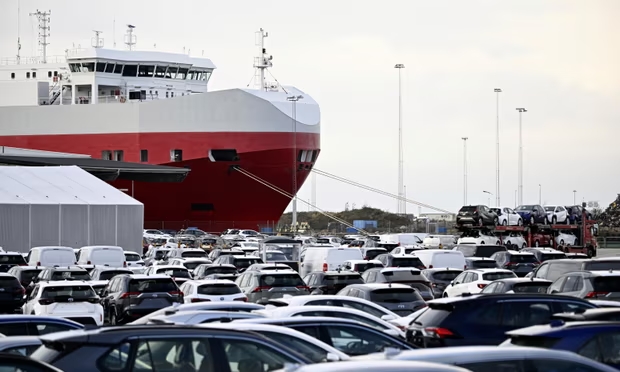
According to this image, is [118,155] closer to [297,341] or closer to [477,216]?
[477,216]

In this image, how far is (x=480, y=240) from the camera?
44875 millimetres

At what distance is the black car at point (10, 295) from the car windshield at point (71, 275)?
2.86m

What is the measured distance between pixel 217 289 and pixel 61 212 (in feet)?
70.6

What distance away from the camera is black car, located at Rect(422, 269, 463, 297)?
27203mm

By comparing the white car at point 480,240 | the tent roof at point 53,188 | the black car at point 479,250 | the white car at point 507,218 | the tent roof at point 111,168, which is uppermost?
the tent roof at point 111,168

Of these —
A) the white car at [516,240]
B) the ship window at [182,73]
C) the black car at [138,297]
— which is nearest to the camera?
the black car at [138,297]

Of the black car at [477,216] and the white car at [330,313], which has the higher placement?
the black car at [477,216]

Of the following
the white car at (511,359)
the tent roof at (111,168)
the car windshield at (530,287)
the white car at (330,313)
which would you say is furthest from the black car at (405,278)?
the tent roof at (111,168)

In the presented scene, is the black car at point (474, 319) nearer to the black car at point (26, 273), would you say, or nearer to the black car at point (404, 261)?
the black car at point (404, 261)

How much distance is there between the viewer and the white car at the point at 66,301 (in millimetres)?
19328

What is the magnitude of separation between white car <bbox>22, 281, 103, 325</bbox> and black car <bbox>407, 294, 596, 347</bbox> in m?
7.99


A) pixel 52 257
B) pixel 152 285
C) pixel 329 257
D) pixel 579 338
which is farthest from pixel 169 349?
pixel 52 257

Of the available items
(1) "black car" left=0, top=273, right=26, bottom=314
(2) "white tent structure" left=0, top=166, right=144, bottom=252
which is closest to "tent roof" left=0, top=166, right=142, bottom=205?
(2) "white tent structure" left=0, top=166, right=144, bottom=252

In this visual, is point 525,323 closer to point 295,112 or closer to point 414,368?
Result: point 414,368
